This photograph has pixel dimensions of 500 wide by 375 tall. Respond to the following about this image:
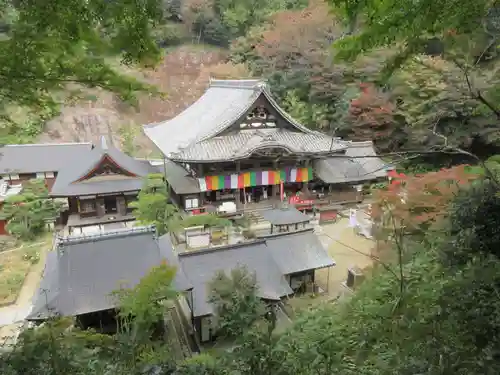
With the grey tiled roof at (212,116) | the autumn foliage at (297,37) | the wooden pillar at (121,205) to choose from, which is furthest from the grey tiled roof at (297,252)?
the autumn foliage at (297,37)

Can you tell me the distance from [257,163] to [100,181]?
6.33 metres

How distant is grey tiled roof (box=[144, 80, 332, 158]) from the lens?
16.8 meters

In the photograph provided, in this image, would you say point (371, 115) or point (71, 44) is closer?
point (71, 44)

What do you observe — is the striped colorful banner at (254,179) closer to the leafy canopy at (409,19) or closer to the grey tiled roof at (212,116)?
the grey tiled roof at (212,116)

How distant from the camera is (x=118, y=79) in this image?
2299 millimetres

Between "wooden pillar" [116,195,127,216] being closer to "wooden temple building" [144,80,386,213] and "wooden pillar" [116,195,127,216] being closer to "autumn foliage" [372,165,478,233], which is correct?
"wooden temple building" [144,80,386,213]

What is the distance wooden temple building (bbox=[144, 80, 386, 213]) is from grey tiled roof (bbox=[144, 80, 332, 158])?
0.07 meters

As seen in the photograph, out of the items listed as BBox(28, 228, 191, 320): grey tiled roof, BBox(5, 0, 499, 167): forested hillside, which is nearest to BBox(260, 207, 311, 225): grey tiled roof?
BBox(28, 228, 191, 320): grey tiled roof

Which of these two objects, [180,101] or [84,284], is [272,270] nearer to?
[84,284]

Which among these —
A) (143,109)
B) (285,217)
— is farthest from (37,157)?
(143,109)

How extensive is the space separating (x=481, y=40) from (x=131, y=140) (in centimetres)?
2914

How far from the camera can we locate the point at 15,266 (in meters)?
→ 12.3

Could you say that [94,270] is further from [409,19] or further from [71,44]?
[409,19]

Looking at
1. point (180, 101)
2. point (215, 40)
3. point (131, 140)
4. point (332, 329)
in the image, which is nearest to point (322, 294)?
point (332, 329)
